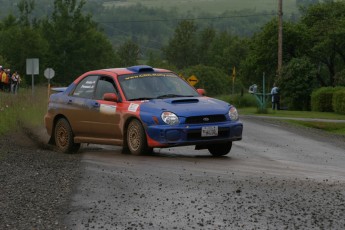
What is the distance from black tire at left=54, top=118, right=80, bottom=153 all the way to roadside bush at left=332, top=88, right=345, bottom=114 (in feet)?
94.1

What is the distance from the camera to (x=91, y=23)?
128 m

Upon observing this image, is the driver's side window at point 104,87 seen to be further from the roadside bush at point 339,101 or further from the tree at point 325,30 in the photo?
the tree at point 325,30

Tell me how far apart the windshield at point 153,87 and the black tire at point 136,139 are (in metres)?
0.66

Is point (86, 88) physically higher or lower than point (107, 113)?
higher

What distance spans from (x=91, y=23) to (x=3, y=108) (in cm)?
10428

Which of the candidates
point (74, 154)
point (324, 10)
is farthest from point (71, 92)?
point (324, 10)

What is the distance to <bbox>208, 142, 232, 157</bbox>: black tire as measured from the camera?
48.4 ft

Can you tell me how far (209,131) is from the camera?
46.1ft

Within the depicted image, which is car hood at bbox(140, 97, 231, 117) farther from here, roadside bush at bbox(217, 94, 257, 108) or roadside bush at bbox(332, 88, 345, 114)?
roadside bush at bbox(217, 94, 257, 108)

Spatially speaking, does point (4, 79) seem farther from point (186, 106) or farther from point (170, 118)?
point (170, 118)

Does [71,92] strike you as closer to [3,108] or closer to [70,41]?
[3,108]

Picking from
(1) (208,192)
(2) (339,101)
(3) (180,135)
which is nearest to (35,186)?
(1) (208,192)

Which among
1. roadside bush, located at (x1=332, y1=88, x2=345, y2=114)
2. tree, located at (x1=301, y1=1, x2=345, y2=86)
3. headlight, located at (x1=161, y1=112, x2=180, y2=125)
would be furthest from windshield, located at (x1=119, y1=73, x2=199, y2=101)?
tree, located at (x1=301, y1=1, x2=345, y2=86)

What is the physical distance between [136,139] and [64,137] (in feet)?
7.67
